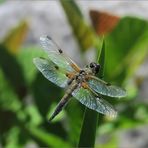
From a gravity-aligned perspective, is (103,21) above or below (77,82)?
above

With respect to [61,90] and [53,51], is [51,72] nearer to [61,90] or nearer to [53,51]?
[53,51]

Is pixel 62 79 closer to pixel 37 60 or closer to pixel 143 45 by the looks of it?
pixel 37 60

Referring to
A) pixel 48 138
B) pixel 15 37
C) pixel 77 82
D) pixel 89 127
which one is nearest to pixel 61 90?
pixel 48 138

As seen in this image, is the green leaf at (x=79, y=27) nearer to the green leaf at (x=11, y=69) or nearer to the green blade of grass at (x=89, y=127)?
the green leaf at (x=11, y=69)

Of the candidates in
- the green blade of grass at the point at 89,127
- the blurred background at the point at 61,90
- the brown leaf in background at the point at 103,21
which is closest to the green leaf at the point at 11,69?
the blurred background at the point at 61,90

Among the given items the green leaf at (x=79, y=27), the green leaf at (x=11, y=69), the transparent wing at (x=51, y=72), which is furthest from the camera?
the green leaf at (x=11, y=69)

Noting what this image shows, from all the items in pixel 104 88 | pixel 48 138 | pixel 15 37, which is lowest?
pixel 48 138

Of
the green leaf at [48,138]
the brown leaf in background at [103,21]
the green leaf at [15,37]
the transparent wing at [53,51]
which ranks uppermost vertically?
the brown leaf in background at [103,21]

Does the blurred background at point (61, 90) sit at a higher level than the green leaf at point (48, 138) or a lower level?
higher
